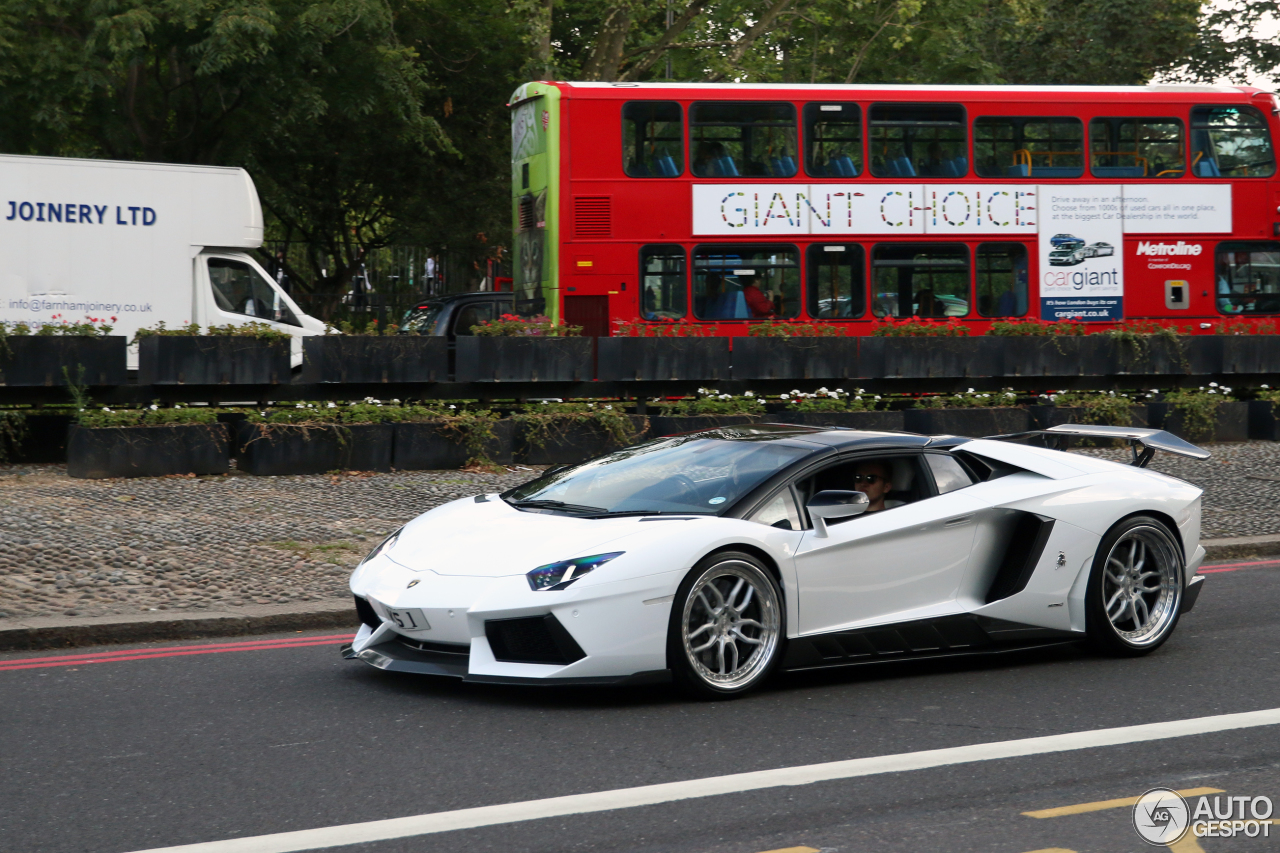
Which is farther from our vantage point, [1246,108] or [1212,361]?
[1246,108]

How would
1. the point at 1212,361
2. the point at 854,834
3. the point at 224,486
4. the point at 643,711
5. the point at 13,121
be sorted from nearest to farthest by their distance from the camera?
1. the point at 854,834
2. the point at 643,711
3. the point at 224,486
4. the point at 1212,361
5. the point at 13,121

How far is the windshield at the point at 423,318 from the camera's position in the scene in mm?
20422

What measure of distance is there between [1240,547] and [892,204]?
9.85 meters

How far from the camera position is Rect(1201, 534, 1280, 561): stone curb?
10142 mm

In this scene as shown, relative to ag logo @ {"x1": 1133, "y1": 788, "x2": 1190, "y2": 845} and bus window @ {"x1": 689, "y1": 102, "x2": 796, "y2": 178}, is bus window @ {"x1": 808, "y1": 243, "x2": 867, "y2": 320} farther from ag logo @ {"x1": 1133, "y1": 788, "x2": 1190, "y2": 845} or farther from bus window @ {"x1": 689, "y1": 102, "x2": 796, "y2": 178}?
ag logo @ {"x1": 1133, "y1": 788, "x2": 1190, "y2": 845}

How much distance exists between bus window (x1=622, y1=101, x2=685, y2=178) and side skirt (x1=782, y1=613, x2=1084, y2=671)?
41.7 ft

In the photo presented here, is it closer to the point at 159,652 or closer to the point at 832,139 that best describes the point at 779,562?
the point at 159,652

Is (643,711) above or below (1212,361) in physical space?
below

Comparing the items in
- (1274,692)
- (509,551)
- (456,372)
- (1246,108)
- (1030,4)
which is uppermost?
(1030,4)

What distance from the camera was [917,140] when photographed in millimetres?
19062

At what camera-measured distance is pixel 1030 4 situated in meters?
31.1

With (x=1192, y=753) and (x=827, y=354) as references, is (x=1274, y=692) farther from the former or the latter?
(x=827, y=354)

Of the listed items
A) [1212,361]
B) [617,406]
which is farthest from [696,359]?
[1212,361]

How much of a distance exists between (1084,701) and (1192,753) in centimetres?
85
